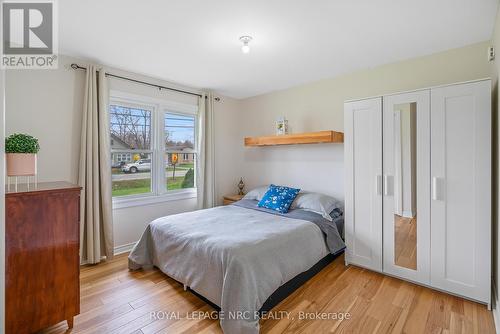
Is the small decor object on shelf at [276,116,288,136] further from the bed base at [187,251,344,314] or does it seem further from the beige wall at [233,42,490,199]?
the bed base at [187,251,344,314]

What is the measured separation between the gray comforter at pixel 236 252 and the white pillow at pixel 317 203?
0.42ft

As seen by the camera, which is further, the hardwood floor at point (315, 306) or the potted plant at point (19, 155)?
the hardwood floor at point (315, 306)

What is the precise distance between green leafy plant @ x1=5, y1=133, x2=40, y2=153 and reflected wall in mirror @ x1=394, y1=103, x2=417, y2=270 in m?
3.15

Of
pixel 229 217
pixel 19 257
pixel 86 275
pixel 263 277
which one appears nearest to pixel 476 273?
pixel 263 277

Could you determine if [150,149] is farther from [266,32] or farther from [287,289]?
[287,289]

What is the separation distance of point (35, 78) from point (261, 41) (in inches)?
94.3

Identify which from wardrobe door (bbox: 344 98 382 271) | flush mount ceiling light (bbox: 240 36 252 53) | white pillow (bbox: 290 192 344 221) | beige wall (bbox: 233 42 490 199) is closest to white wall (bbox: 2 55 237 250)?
flush mount ceiling light (bbox: 240 36 252 53)

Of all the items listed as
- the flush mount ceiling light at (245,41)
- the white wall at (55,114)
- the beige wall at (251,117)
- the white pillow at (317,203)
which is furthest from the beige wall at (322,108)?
the white wall at (55,114)

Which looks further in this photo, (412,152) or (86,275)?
(86,275)

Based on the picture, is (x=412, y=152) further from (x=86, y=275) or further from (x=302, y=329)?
(x=86, y=275)

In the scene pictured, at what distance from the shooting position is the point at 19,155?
5.62 ft

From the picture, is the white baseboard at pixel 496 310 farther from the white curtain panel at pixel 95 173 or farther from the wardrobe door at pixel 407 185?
the white curtain panel at pixel 95 173

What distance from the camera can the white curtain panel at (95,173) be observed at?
2.79 metres

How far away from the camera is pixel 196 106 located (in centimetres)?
398
